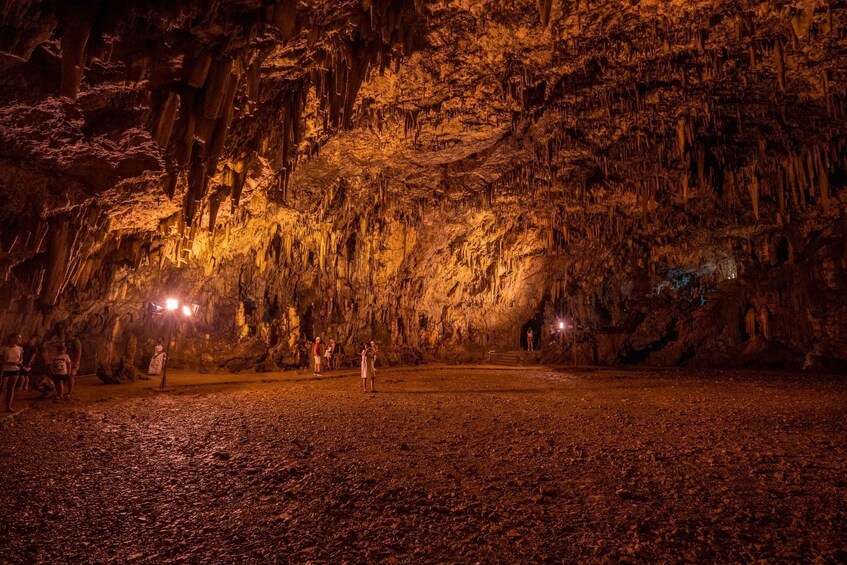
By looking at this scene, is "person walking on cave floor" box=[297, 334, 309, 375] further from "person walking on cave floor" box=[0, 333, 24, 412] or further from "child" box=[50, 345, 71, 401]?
"person walking on cave floor" box=[0, 333, 24, 412]

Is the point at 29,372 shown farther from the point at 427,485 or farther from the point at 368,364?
the point at 427,485

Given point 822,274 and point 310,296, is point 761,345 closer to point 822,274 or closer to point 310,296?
point 822,274

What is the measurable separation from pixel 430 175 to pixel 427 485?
13477 millimetres

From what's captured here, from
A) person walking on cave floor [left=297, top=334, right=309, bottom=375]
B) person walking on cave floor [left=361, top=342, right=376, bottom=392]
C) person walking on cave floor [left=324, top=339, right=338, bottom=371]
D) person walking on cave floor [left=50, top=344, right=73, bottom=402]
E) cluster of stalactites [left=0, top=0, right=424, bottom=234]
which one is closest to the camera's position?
cluster of stalactites [left=0, top=0, right=424, bottom=234]

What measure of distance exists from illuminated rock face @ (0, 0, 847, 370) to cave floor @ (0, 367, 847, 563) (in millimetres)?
4553

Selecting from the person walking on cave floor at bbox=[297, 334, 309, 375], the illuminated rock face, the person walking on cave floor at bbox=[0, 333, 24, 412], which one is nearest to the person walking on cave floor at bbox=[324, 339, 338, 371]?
the person walking on cave floor at bbox=[297, 334, 309, 375]

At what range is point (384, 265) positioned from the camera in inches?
753

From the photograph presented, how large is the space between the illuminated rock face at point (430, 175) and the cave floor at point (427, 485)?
455cm

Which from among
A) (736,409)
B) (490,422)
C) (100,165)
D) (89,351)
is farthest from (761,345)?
(89,351)

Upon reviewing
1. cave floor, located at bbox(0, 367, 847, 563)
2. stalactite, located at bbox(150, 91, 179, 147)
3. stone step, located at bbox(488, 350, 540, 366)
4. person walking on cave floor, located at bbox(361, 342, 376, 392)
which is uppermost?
stalactite, located at bbox(150, 91, 179, 147)

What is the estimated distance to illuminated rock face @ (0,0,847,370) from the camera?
6816 mm

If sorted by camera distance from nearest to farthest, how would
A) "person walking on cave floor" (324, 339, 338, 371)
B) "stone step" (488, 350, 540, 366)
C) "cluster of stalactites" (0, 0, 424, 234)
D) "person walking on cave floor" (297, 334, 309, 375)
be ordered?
1. "cluster of stalactites" (0, 0, 424, 234)
2. "person walking on cave floor" (324, 339, 338, 371)
3. "person walking on cave floor" (297, 334, 309, 375)
4. "stone step" (488, 350, 540, 366)

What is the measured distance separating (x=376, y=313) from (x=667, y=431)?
626 inches

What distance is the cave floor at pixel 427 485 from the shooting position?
258cm
